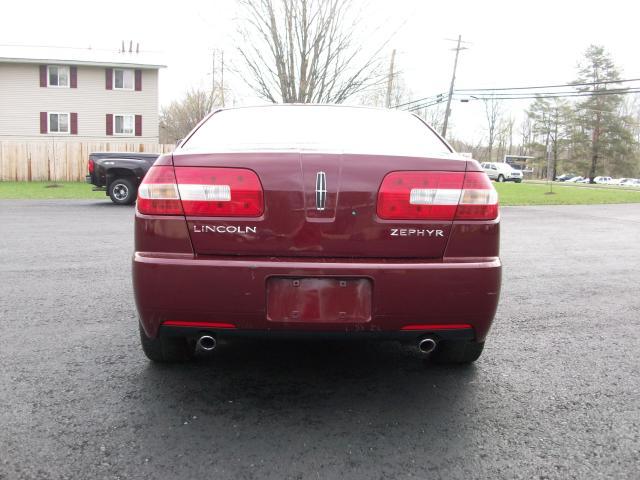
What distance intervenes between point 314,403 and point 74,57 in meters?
33.2

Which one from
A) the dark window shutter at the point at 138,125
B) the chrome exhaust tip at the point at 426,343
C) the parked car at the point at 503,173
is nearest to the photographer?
the chrome exhaust tip at the point at 426,343

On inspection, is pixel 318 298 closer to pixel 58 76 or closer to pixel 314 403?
pixel 314 403

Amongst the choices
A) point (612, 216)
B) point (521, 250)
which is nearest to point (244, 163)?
point (521, 250)

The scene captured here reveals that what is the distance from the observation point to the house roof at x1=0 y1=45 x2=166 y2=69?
97.1ft

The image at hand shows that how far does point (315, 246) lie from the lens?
2291 mm

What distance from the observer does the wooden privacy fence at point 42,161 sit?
999 inches

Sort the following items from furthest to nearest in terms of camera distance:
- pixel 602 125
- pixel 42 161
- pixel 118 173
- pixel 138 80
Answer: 1. pixel 602 125
2. pixel 138 80
3. pixel 42 161
4. pixel 118 173

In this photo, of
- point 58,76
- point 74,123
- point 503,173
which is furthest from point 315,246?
point 503,173

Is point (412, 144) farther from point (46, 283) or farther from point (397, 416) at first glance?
point (46, 283)

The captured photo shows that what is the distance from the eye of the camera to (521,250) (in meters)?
7.79

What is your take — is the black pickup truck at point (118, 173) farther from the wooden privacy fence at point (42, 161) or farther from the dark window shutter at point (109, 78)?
the dark window shutter at point (109, 78)

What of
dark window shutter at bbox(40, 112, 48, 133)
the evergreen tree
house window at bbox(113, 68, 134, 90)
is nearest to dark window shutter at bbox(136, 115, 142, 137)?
house window at bbox(113, 68, 134, 90)

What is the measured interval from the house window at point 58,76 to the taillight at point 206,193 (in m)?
32.1

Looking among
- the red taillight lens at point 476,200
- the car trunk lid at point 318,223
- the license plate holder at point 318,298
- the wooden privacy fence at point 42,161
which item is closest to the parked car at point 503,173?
the wooden privacy fence at point 42,161
